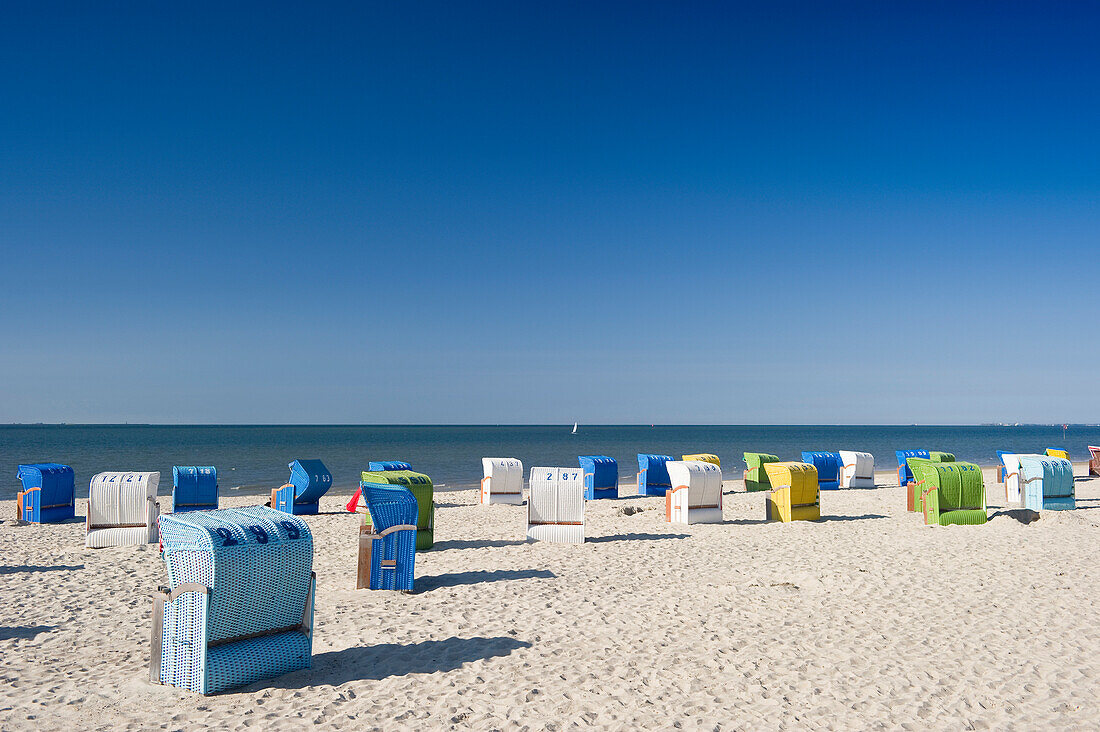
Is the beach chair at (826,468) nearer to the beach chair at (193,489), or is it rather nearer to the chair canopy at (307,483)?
the chair canopy at (307,483)

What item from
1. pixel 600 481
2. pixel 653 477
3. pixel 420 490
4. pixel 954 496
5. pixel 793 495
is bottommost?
pixel 600 481

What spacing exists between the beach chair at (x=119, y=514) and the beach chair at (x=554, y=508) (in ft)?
23.9

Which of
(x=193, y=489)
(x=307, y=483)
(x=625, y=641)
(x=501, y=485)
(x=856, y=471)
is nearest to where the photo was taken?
→ (x=625, y=641)

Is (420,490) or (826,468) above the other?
(420,490)

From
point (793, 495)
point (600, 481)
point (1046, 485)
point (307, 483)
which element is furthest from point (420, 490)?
point (1046, 485)

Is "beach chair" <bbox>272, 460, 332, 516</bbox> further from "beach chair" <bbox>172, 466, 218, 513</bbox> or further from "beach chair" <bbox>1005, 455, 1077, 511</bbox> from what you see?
"beach chair" <bbox>1005, 455, 1077, 511</bbox>

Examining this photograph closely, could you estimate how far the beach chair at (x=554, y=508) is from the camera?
1447 cm

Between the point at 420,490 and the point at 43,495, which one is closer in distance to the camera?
the point at 420,490

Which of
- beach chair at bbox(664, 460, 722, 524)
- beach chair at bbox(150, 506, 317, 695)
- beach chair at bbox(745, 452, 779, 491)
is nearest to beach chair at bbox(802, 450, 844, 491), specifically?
beach chair at bbox(745, 452, 779, 491)

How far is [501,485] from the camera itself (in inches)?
921

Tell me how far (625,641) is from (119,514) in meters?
10.8

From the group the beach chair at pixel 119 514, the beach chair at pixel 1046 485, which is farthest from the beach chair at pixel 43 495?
the beach chair at pixel 1046 485

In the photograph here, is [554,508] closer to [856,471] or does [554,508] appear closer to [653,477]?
[653,477]

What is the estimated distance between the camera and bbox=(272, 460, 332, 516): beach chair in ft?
63.4
